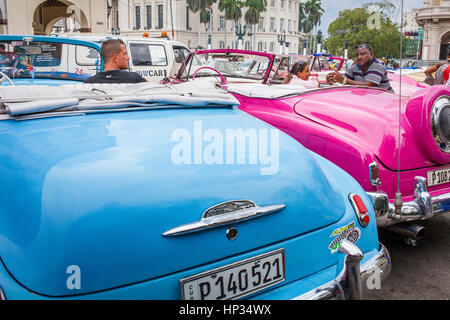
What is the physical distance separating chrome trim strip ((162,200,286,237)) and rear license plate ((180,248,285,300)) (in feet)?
0.60

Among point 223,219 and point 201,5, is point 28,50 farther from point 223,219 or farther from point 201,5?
point 201,5

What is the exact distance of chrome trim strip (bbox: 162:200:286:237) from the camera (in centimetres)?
159

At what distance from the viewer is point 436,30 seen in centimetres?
6619

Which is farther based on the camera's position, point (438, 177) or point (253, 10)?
point (253, 10)

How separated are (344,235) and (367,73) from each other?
3.48 meters

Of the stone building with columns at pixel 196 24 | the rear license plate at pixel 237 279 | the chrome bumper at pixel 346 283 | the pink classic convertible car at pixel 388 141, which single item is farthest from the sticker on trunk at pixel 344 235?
the stone building with columns at pixel 196 24

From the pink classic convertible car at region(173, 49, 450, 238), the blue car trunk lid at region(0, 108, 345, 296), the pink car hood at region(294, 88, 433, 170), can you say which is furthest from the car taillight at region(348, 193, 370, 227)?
the pink car hood at region(294, 88, 433, 170)

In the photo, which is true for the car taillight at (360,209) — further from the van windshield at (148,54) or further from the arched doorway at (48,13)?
the arched doorway at (48,13)

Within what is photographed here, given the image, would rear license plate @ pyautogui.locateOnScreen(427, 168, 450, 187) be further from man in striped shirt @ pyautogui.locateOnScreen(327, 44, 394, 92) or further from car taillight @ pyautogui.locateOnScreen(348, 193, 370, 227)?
man in striped shirt @ pyautogui.locateOnScreen(327, 44, 394, 92)

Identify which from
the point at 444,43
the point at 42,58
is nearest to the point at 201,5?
the point at 444,43

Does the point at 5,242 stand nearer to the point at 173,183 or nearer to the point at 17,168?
the point at 17,168

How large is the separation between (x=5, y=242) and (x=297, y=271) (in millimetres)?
1204

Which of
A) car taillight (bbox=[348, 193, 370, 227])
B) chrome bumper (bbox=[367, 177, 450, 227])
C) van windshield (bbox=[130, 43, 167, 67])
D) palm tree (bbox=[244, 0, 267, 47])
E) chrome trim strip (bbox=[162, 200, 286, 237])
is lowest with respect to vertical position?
chrome bumper (bbox=[367, 177, 450, 227])

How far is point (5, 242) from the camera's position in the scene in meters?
1.54
